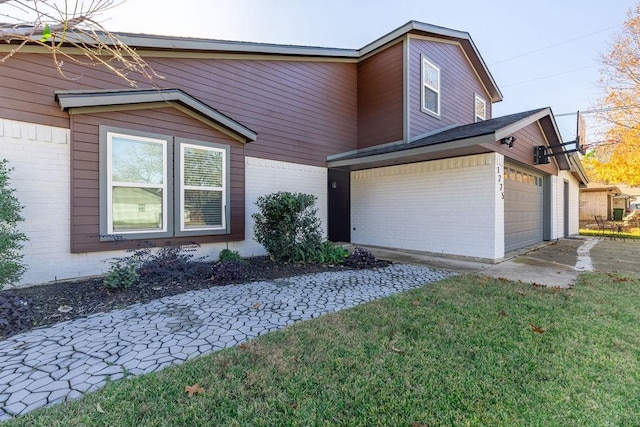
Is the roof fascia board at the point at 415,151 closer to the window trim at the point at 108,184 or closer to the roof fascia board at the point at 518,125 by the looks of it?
the roof fascia board at the point at 518,125

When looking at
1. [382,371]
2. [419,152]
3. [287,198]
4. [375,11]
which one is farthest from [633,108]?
[382,371]

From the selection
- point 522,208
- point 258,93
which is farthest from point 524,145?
point 258,93

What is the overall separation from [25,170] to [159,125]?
218 centimetres

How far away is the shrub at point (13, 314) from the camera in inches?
124

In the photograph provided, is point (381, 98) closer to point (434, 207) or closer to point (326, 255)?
point (434, 207)

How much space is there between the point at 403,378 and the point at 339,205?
Result: 808 cm

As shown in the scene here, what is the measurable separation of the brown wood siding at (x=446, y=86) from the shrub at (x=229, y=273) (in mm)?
6351

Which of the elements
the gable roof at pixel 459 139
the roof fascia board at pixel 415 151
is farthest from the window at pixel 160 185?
the gable roof at pixel 459 139

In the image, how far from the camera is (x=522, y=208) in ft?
31.1

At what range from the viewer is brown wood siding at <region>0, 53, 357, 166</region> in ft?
15.9

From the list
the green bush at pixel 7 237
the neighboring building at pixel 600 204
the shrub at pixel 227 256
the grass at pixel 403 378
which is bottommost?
the grass at pixel 403 378

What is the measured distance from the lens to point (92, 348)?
2.81 metres

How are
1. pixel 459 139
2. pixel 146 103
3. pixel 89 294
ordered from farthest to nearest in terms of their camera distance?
1. pixel 459 139
2. pixel 146 103
3. pixel 89 294

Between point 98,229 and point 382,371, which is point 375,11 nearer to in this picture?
point 98,229
